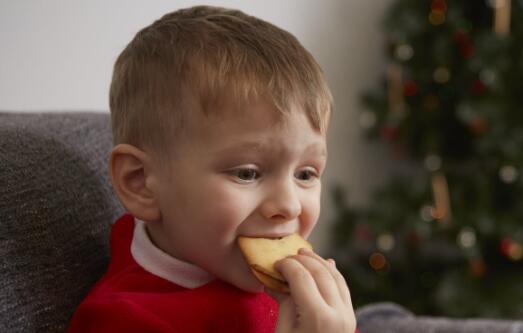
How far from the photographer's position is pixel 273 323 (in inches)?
44.2

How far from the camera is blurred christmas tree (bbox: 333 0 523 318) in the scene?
2971 millimetres

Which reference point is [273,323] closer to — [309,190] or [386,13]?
[309,190]

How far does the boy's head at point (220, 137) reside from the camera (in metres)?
1.00

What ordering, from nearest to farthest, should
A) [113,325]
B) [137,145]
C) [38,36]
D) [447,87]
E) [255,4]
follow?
[113,325] < [137,145] < [38,36] < [255,4] < [447,87]

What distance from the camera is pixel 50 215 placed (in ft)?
3.60

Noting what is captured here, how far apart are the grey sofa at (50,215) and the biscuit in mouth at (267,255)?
0.90 ft

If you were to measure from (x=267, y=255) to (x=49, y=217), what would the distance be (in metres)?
0.33

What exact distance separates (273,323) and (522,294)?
2167mm

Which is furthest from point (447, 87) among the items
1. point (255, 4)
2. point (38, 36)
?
point (38, 36)

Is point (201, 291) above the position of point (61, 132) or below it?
below

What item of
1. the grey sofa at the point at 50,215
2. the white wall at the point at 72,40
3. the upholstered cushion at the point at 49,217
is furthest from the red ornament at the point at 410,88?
the upholstered cushion at the point at 49,217

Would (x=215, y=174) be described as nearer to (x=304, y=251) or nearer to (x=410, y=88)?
(x=304, y=251)

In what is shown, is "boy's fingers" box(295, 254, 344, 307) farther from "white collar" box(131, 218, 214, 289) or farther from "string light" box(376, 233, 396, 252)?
"string light" box(376, 233, 396, 252)

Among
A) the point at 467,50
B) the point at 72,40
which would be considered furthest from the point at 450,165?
the point at 72,40
